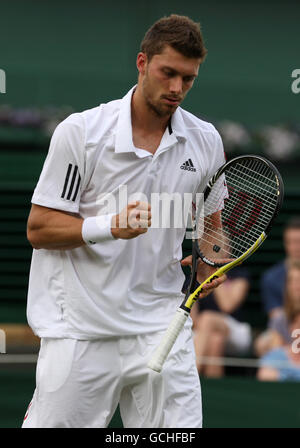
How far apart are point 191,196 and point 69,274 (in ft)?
1.92

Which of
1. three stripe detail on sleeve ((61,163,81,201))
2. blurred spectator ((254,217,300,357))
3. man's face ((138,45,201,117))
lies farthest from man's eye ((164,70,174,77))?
blurred spectator ((254,217,300,357))

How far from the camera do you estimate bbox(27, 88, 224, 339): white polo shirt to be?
344 centimetres

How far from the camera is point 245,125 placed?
9.07 meters

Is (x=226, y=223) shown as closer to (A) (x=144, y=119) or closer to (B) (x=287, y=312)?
(A) (x=144, y=119)

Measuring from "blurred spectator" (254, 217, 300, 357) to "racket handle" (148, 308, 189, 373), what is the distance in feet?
11.3

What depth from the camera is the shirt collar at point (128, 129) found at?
3477 mm

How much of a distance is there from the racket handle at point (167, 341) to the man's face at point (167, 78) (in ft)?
2.59

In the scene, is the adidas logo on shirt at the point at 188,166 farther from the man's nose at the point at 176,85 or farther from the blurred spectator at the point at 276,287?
the blurred spectator at the point at 276,287

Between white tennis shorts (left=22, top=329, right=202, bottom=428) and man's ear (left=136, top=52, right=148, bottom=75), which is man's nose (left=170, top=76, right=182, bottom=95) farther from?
white tennis shorts (left=22, top=329, right=202, bottom=428)

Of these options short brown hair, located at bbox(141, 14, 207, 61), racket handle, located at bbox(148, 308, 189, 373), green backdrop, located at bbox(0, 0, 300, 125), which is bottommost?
racket handle, located at bbox(148, 308, 189, 373)

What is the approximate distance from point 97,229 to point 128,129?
438mm

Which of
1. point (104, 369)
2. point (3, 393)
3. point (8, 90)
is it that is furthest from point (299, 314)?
point (8, 90)

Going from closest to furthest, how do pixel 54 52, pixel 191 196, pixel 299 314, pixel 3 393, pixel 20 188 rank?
pixel 191 196 < pixel 3 393 < pixel 299 314 < pixel 20 188 < pixel 54 52
